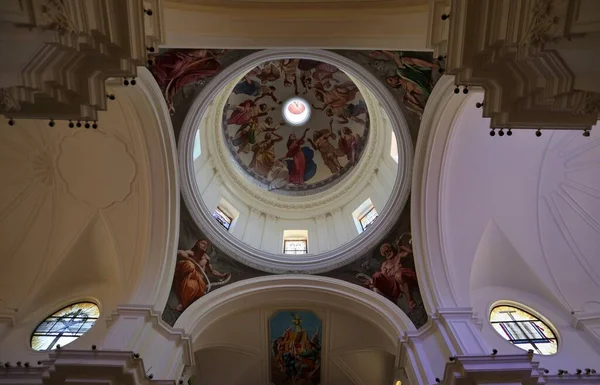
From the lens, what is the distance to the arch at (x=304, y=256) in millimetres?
10805

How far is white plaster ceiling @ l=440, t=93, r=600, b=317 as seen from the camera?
1113 centimetres

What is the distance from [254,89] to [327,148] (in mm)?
3883

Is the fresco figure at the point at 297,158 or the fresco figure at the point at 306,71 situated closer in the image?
the fresco figure at the point at 306,71

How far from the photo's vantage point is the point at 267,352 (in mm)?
12977

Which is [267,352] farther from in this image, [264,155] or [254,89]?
[254,89]

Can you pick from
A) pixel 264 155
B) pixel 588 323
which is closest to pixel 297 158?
pixel 264 155

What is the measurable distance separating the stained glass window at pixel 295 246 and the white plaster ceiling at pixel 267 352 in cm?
264

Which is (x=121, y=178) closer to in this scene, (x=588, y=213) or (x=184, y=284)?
(x=184, y=284)

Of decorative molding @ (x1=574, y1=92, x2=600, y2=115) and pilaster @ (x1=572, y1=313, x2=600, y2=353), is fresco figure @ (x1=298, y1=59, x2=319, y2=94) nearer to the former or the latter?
pilaster @ (x1=572, y1=313, x2=600, y2=353)

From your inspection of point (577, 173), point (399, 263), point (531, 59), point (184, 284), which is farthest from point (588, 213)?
point (184, 284)

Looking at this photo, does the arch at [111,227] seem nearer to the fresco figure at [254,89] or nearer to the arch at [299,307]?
the arch at [299,307]

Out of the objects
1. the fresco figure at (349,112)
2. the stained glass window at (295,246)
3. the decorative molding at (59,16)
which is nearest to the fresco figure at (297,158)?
the fresco figure at (349,112)

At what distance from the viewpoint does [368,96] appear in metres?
16.4

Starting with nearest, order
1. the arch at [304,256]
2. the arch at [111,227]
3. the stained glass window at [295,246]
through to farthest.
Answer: the arch at [111,227], the arch at [304,256], the stained glass window at [295,246]
